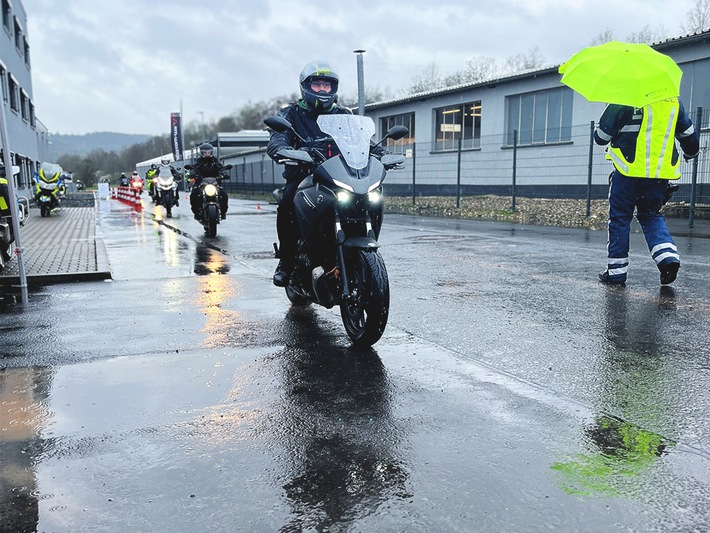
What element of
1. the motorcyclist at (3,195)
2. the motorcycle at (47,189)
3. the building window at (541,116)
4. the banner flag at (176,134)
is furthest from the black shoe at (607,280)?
the banner flag at (176,134)

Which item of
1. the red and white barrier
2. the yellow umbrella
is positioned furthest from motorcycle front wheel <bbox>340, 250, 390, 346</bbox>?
the red and white barrier

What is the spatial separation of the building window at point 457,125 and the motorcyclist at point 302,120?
22.8 m

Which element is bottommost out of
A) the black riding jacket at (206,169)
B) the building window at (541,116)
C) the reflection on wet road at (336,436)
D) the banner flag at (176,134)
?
the reflection on wet road at (336,436)

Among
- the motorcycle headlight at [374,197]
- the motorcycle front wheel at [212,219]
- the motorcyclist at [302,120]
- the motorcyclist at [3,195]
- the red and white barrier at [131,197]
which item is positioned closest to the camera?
the motorcycle headlight at [374,197]

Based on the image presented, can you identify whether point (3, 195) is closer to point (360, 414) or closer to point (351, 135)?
point (351, 135)

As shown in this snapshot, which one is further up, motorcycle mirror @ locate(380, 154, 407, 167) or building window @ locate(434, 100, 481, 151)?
building window @ locate(434, 100, 481, 151)

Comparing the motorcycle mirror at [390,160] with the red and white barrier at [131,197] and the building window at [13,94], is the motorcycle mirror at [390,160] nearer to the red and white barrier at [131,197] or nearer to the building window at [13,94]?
the red and white barrier at [131,197]

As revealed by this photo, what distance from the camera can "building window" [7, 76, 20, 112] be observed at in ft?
118

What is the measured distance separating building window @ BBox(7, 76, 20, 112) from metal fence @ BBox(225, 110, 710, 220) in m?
20.4

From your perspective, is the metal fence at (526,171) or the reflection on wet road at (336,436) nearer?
the reflection on wet road at (336,436)

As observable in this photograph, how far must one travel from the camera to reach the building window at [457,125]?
29.5m

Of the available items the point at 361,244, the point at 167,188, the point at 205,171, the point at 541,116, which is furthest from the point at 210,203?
A: the point at 541,116

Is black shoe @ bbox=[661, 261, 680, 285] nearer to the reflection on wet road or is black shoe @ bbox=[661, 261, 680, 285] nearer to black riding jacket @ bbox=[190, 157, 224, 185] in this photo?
the reflection on wet road

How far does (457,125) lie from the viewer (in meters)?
31.2
